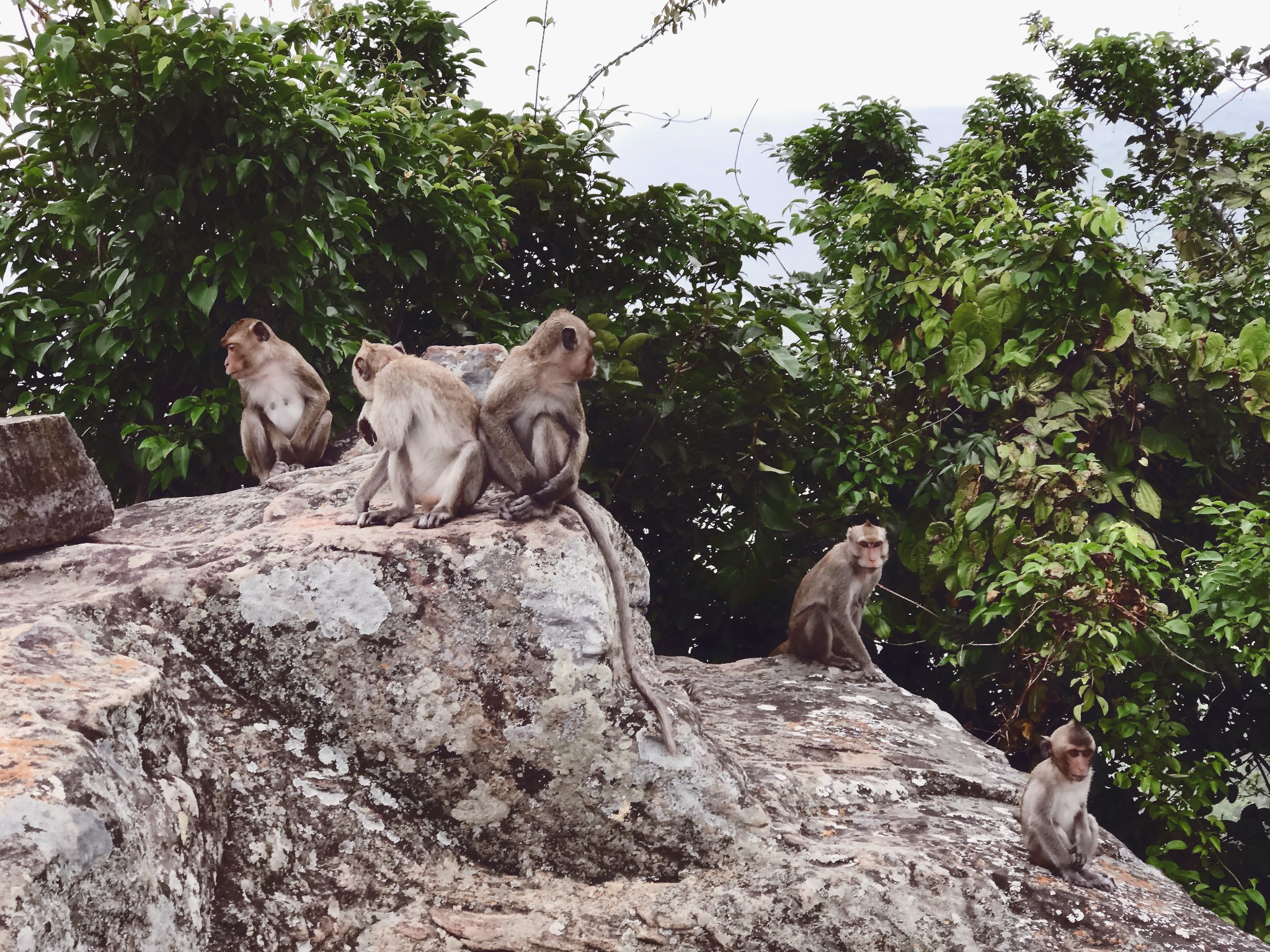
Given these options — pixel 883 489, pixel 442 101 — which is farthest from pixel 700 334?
pixel 442 101

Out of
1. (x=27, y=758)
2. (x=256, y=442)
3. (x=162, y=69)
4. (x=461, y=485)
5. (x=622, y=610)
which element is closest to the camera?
(x=27, y=758)

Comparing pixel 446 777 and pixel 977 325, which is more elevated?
pixel 977 325

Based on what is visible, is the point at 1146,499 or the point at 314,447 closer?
the point at 314,447

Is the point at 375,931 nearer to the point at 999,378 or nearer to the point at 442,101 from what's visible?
the point at 999,378

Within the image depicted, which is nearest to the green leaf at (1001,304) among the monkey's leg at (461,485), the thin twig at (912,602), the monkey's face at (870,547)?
the monkey's face at (870,547)

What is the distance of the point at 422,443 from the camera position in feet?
13.6

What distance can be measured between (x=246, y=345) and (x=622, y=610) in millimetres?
2667

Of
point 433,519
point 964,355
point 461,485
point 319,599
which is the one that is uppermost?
point 964,355

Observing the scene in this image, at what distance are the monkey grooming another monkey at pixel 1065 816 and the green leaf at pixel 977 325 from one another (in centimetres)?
327

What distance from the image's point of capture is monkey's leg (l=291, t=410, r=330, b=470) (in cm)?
567

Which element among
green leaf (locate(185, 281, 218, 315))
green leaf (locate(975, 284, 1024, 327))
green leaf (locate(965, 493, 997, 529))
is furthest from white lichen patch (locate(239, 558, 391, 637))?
green leaf (locate(975, 284, 1024, 327))

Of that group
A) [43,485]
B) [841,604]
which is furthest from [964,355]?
[43,485]

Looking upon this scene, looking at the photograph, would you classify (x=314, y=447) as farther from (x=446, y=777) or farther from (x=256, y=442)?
(x=446, y=777)

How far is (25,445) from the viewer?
3.85 metres
